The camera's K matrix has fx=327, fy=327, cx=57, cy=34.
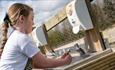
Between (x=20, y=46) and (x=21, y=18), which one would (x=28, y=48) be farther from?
(x=21, y=18)

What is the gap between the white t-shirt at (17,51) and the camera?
229 cm

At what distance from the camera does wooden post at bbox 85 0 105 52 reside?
3.44m

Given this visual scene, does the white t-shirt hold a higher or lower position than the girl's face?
lower

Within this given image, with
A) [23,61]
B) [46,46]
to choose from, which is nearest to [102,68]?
[23,61]

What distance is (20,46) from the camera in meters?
2.32

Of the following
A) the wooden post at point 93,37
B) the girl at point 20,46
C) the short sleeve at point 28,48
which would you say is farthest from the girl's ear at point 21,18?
the wooden post at point 93,37

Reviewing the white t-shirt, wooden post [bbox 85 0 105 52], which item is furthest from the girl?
wooden post [bbox 85 0 105 52]

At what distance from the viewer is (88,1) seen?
3453 millimetres

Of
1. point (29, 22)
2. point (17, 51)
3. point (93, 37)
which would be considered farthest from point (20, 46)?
point (93, 37)

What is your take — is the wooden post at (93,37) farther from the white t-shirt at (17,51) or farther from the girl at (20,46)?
the white t-shirt at (17,51)

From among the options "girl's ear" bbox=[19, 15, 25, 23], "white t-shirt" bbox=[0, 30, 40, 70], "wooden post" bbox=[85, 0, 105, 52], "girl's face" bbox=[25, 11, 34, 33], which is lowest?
"wooden post" bbox=[85, 0, 105, 52]

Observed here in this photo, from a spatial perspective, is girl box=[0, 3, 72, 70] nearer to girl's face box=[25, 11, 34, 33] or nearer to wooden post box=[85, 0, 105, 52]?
girl's face box=[25, 11, 34, 33]

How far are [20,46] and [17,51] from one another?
50mm

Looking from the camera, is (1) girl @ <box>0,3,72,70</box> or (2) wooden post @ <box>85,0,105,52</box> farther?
(2) wooden post @ <box>85,0,105,52</box>
